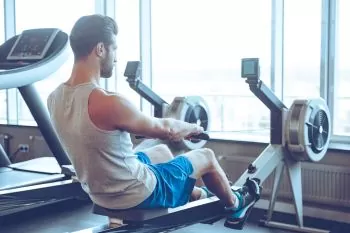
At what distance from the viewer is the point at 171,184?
8.78ft

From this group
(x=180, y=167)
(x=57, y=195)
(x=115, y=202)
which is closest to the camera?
(x=115, y=202)

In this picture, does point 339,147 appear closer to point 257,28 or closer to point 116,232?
point 257,28

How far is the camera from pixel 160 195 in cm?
262

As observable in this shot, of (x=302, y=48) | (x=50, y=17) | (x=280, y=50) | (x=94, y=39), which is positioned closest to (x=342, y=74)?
(x=302, y=48)

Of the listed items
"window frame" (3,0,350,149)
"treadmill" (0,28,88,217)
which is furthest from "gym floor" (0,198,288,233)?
"window frame" (3,0,350,149)

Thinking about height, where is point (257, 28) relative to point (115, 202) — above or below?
above

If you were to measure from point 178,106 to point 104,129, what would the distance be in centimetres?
203

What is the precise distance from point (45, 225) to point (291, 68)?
2551mm

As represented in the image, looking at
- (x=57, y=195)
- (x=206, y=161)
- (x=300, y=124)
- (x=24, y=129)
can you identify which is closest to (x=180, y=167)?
(x=206, y=161)

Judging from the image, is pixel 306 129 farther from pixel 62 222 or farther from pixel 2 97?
pixel 2 97

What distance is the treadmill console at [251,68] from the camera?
3529 mm

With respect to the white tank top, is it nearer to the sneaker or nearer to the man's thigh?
the man's thigh

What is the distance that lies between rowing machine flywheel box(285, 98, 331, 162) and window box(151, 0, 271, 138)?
1009 millimetres

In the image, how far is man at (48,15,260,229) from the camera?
228 cm
